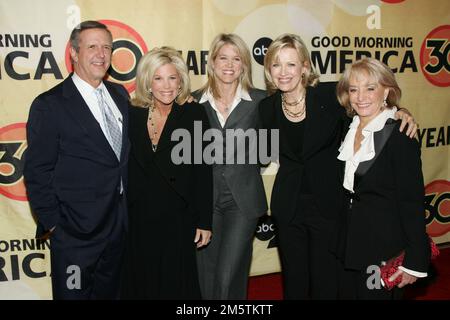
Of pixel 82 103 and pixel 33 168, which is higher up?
pixel 82 103

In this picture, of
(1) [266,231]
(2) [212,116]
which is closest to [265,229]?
(1) [266,231]

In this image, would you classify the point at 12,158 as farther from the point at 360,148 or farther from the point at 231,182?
the point at 360,148

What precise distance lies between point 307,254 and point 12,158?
8.01 ft

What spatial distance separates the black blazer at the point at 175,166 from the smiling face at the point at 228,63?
28 cm

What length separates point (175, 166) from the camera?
2.90 metres

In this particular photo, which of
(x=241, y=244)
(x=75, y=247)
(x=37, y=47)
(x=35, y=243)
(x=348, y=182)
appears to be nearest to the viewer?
(x=348, y=182)

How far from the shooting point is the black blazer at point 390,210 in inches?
93.0

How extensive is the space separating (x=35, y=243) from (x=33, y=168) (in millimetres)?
1551

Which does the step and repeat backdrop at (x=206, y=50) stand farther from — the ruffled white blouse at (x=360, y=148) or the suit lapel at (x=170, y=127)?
the ruffled white blouse at (x=360, y=148)

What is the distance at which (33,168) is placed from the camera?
267 cm

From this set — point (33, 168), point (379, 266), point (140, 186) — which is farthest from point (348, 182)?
point (33, 168)

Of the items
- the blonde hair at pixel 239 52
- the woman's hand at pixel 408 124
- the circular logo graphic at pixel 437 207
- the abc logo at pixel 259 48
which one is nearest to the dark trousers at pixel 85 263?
the blonde hair at pixel 239 52

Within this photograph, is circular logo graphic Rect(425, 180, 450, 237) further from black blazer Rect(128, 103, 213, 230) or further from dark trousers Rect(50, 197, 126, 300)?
dark trousers Rect(50, 197, 126, 300)
